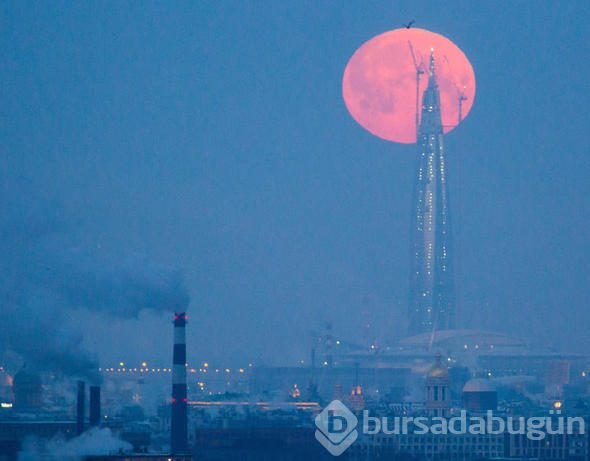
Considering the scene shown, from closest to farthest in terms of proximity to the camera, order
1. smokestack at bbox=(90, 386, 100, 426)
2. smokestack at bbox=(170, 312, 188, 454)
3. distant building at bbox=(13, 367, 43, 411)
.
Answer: smokestack at bbox=(170, 312, 188, 454) → smokestack at bbox=(90, 386, 100, 426) → distant building at bbox=(13, 367, 43, 411)

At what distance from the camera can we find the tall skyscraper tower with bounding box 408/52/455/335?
157m

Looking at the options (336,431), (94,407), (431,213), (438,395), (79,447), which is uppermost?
(431,213)

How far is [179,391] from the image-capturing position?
2564 inches

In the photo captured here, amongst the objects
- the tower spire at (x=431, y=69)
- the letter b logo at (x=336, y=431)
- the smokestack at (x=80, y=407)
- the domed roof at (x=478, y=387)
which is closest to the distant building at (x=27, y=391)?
the letter b logo at (x=336, y=431)

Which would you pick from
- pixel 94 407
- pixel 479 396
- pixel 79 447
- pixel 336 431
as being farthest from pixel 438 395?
pixel 79 447

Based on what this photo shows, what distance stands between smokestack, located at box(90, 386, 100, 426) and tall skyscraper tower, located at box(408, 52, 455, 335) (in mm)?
89818

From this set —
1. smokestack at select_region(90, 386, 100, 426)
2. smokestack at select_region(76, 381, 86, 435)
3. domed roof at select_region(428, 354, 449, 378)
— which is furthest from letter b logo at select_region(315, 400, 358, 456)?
domed roof at select_region(428, 354, 449, 378)

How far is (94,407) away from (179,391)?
11.6 feet

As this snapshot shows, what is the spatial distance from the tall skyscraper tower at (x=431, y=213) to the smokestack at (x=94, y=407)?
89818 millimetres

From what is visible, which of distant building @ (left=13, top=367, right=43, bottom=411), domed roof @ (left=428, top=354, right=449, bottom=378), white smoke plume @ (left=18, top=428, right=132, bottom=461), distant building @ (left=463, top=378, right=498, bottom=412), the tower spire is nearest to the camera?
white smoke plume @ (left=18, top=428, right=132, bottom=461)

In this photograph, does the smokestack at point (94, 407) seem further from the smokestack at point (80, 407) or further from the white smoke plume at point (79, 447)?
the white smoke plume at point (79, 447)

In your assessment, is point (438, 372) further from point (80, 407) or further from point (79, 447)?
point (79, 447)

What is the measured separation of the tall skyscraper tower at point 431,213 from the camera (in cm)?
15675

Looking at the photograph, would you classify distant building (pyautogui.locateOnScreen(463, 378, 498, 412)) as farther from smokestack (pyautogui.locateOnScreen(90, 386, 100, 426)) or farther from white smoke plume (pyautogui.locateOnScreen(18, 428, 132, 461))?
white smoke plume (pyautogui.locateOnScreen(18, 428, 132, 461))
